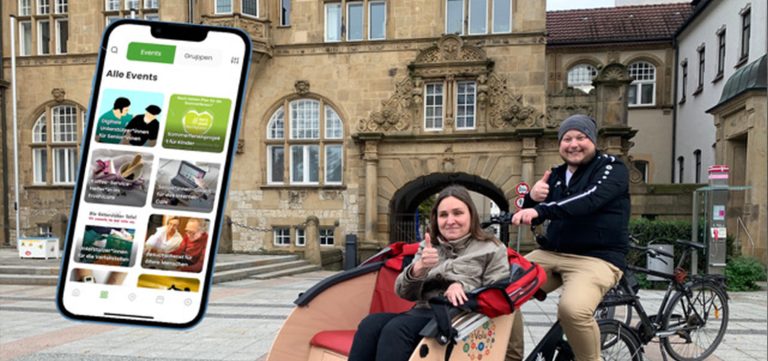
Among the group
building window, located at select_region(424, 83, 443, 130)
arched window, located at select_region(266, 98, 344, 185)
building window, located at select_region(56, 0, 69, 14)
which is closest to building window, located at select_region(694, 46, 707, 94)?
building window, located at select_region(424, 83, 443, 130)

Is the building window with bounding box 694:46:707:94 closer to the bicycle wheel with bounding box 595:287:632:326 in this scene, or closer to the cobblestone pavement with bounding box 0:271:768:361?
the cobblestone pavement with bounding box 0:271:768:361

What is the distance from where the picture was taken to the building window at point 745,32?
14.1 meters

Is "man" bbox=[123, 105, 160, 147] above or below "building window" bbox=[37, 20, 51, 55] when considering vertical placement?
below

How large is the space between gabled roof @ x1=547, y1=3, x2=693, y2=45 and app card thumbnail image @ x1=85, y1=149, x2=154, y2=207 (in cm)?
2279

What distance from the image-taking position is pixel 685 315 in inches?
157

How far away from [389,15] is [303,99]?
3.82 meters

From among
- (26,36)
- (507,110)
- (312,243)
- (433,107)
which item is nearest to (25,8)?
(26,36)

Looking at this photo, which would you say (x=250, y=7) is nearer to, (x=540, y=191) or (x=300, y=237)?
(x=300, y=237)

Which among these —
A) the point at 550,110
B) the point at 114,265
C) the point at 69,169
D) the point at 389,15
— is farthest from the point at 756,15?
the point at 69,169

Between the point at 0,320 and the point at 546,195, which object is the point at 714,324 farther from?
the point at 0,320

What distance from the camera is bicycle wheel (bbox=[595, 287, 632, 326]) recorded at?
3299 millimetres

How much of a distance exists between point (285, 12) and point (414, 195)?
790 centimetres

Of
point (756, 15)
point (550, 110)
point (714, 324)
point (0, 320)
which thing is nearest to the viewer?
point (714, 324)

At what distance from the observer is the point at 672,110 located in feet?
67.8
